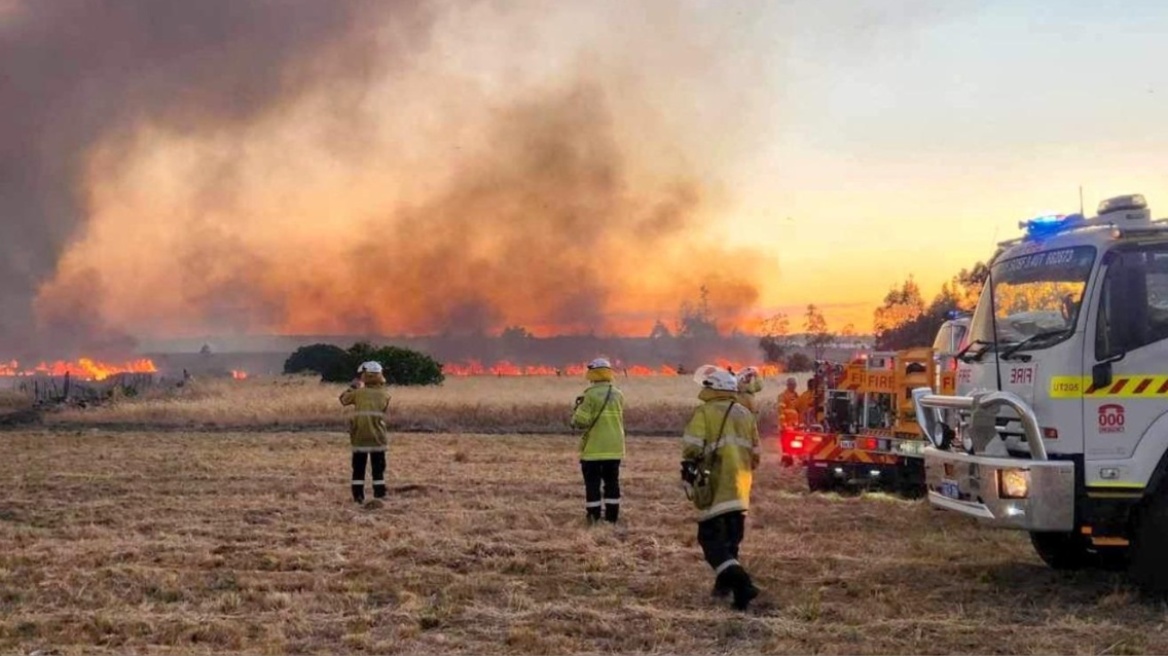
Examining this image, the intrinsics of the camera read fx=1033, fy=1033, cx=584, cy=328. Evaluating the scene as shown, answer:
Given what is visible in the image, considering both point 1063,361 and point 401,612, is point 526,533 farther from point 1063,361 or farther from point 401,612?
point 1063,361

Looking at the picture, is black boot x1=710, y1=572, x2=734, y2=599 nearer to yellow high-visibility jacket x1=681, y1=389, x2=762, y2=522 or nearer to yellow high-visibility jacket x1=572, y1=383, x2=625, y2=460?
yellow high-visibility jacket x1=681, y1=389, x2=762, y2=522

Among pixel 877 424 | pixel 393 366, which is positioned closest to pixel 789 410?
pixel 877 424

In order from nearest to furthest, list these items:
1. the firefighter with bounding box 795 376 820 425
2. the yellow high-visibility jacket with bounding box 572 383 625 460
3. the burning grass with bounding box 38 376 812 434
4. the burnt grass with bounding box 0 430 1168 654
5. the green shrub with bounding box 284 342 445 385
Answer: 1. the burnt grass with bounding box 0 430 1168 654
2. the yellow high-visibility jacket with bounding box 572 383 625 460
3. the firefighter with bounding box 795 376 820 425
4. the burning grass with bounding box 38 376 812 434
5. the green shrub with bounding box 284 342 445 385

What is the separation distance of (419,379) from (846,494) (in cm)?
4444

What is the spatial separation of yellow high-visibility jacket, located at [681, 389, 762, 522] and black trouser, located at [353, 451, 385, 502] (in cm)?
665

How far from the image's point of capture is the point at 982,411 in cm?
770

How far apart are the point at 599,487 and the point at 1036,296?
214 inches

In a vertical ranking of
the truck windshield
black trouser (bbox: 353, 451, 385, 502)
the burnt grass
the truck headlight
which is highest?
the truck windshield

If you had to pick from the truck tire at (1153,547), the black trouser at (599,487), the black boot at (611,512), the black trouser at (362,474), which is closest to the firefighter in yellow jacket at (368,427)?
the black trouser at (362,474)

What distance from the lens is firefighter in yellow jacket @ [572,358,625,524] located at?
38.1ft

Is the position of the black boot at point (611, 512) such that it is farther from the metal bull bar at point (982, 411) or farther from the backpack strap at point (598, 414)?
the metal bull bar at point (982, 411)

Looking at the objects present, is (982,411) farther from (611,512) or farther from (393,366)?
(393,366)

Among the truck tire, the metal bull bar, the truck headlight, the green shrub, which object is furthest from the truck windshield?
the green shrub

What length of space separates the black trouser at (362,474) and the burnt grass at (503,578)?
0.32m
